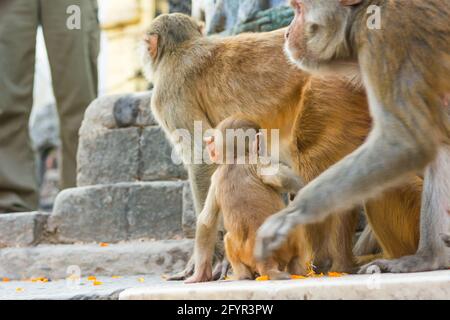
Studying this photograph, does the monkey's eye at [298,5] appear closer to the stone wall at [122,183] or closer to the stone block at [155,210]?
the stone wall at [122,183]

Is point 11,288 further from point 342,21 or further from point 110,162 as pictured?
point 342,21

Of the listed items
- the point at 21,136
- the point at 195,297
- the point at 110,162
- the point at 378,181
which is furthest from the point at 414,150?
the point at 21,136

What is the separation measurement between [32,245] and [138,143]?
102cm

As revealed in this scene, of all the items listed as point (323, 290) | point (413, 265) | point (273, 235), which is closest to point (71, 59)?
point (413, 265)

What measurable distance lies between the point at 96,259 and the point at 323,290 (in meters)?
2.90

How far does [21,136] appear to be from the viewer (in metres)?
6.46

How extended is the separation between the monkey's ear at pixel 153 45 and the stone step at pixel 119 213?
0.96 meters

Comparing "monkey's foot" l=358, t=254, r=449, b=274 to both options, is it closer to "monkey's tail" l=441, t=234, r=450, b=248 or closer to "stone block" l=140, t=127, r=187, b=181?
"monkey's tail" l=441, t=234, r=450, b=248

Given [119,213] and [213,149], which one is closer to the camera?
[213,149]

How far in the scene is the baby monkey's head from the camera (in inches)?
150

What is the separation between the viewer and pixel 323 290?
264 cm

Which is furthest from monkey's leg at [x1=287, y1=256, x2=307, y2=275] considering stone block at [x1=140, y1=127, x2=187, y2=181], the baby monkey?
stone block at [x1=140, y1=127, x2=187, y2=181]

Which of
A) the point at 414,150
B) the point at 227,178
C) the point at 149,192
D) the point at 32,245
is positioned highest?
the point at 414,150

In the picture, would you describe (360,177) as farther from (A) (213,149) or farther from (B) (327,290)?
(A) (213,149)
